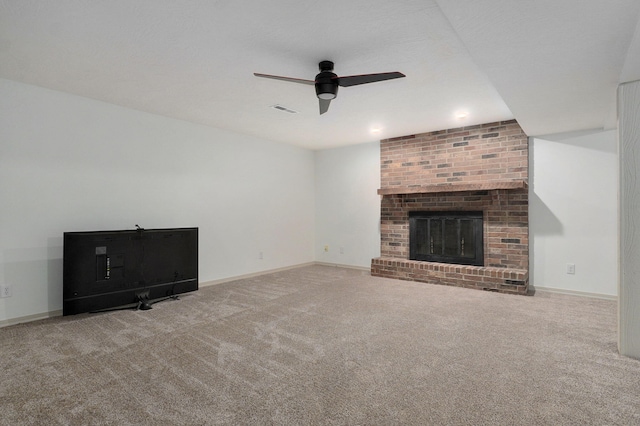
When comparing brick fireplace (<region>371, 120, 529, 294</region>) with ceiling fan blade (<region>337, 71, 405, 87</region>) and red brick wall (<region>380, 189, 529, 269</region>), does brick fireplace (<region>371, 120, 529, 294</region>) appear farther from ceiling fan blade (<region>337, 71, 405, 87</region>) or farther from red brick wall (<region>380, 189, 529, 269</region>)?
ceiling fan blade (<region>337, 71, 405, 87</region>)

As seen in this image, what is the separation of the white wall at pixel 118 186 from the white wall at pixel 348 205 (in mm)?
848

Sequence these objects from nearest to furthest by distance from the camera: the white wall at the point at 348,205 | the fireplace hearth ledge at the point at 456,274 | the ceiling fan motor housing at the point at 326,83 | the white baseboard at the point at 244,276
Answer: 1. the ceiling fan motor housing at the point at 326,83
2. the fireplace hearth ledge at the point at 456,274
3. the white baseboard at the point at 244,276
4. the white wall at the point at 348,205

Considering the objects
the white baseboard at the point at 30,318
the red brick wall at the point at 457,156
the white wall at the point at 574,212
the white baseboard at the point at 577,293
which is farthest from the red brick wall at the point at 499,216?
the white baseboard at the point at 30,318

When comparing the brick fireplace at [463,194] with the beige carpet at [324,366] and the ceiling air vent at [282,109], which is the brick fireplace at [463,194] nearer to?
the beige carpet at [324,366]

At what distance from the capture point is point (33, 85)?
3.40 meters

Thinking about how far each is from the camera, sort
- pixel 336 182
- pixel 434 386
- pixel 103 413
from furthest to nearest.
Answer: pixel 336 182 → pixel 434 386 → pixel 103 413

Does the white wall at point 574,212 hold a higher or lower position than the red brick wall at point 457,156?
lower

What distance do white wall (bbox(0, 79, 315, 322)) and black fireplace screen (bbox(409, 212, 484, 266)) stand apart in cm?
232

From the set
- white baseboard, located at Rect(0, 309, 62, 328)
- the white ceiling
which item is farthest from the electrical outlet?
the white ceiling

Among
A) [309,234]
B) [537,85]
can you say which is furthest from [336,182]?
[537,85]

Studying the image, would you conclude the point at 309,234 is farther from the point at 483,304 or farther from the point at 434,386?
the point at 434,386

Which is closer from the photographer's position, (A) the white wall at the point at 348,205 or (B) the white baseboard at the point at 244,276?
(B) the white baseboard at the point at 244,276

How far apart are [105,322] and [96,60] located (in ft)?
7.98

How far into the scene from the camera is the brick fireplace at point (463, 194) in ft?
15.1
